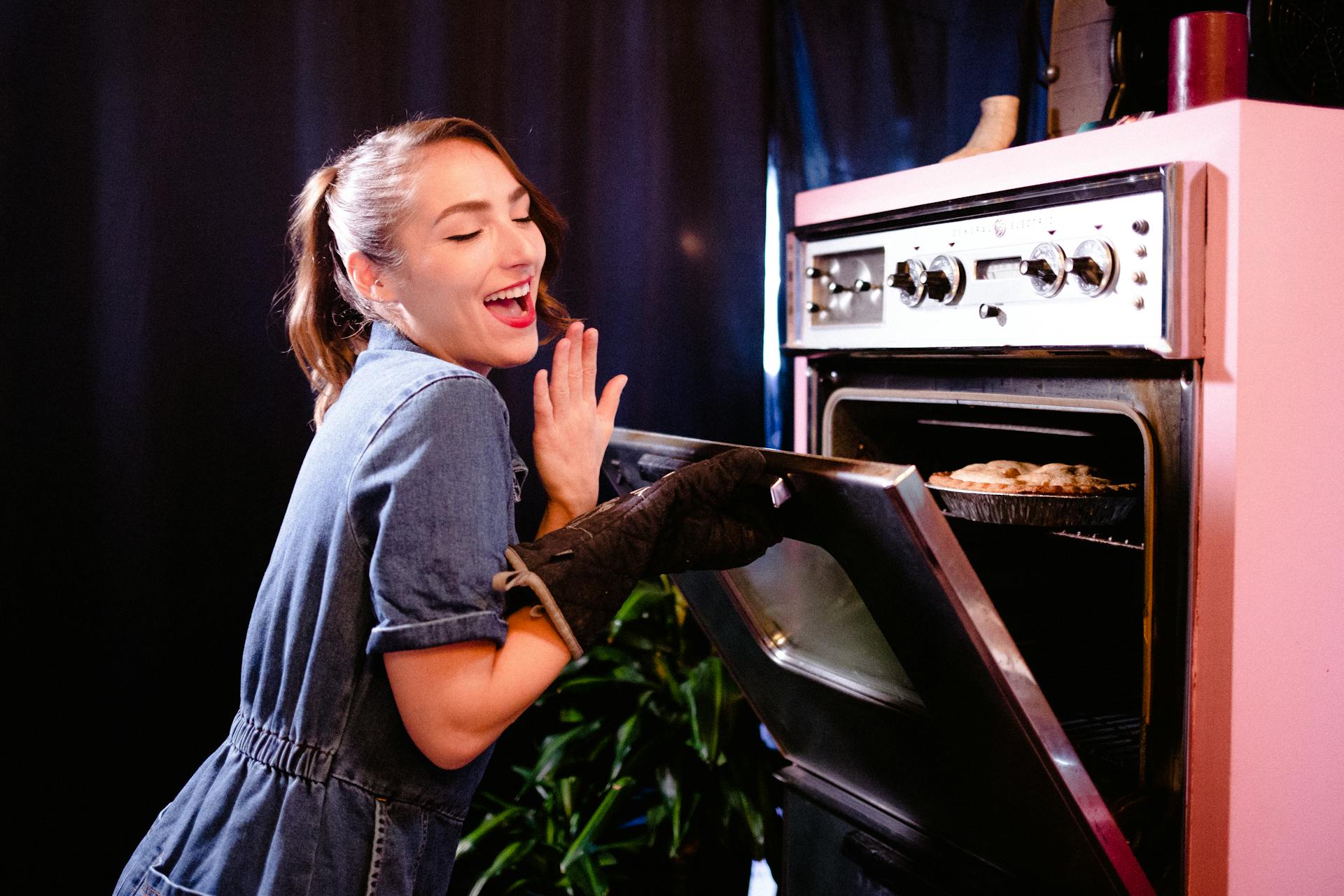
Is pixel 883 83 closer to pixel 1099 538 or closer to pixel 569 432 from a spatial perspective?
pixel 1099 538

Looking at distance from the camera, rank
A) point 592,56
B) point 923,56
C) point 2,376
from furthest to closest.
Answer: point 923,56, point 592,56, point 2,376

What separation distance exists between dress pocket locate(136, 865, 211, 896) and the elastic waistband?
0.52 feet

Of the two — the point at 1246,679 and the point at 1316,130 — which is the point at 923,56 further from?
the point at 1246,679

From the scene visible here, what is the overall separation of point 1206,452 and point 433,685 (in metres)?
1.01

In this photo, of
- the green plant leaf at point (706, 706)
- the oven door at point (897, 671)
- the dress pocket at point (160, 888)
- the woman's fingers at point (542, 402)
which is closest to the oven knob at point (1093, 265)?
the oven door at point (897, 671)

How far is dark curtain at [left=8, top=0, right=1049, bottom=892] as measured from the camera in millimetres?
2055

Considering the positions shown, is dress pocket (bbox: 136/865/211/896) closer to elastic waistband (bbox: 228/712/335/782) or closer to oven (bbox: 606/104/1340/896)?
elastic waistband (bbox: 228/712/335/782)

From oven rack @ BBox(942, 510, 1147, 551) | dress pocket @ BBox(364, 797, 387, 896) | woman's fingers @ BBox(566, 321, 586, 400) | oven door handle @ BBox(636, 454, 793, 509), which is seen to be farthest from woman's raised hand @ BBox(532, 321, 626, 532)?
oven rack @ BBox(942, 510, 1147, 551)

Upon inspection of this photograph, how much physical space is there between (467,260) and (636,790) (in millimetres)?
1555

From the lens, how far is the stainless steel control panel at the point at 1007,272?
1.31 m

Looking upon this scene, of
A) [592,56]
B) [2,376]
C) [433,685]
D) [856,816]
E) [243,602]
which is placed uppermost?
[592,56]

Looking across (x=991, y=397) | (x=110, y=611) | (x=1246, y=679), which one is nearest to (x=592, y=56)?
(x=991, y=397)

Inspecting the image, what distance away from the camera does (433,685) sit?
1028 millimetres

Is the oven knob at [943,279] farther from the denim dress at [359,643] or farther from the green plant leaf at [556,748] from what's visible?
the green plant leaf at [556,748]
